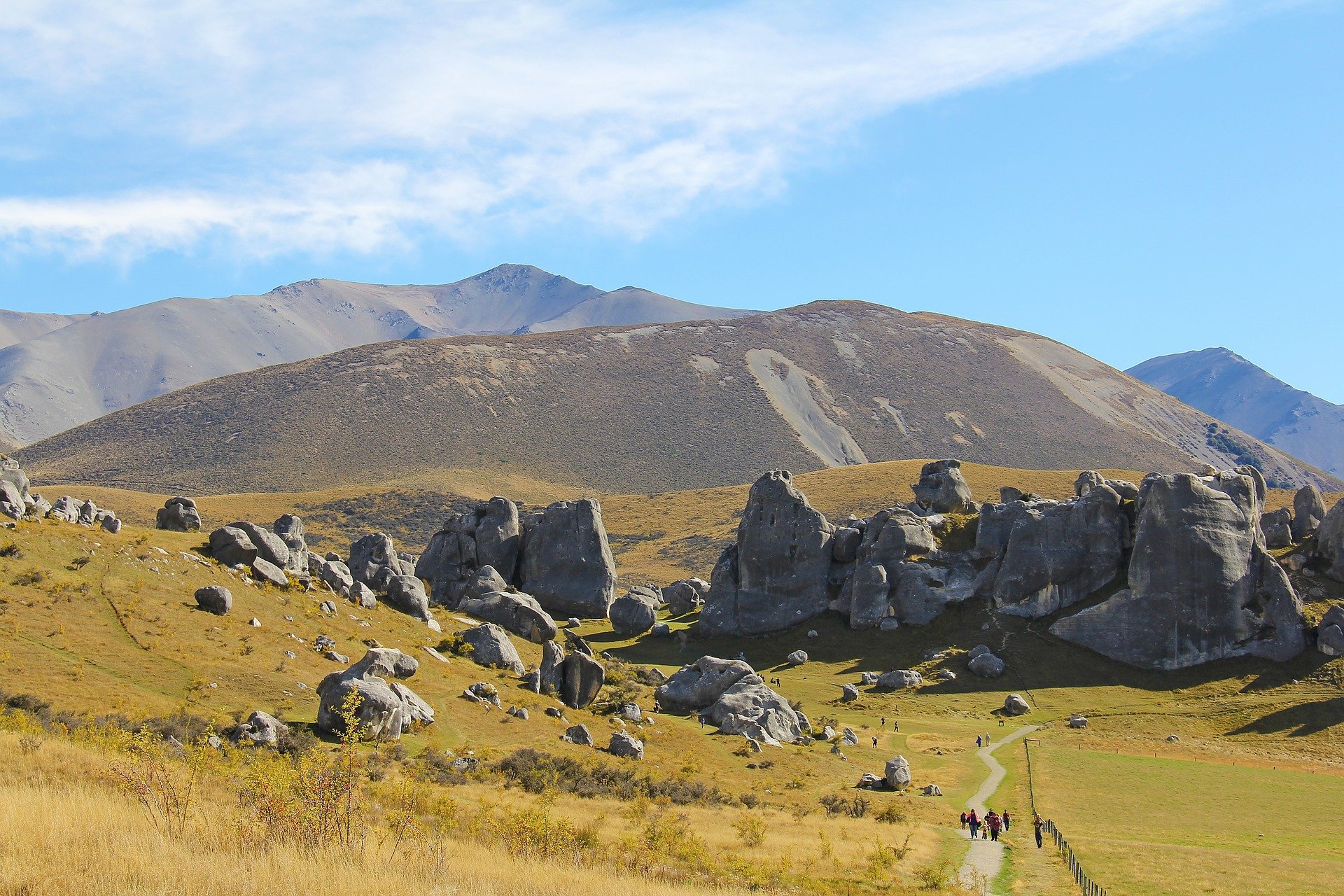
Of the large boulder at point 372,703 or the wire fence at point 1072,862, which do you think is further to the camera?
the large boulder at point 372,703

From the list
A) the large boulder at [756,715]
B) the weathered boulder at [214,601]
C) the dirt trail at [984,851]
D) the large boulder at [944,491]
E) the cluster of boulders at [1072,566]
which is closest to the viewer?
the dirt trail at [984,851]

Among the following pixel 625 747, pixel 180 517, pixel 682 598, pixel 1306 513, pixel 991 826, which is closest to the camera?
pixel 991 826

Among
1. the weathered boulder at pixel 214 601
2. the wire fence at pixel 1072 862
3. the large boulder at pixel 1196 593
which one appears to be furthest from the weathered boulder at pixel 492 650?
the large boulder at pixel 1196 593

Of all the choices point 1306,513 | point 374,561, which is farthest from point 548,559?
point 1306,513

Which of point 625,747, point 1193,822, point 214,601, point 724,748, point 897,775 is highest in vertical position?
point 214,601

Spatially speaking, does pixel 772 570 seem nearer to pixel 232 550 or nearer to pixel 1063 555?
pixel 1063 555

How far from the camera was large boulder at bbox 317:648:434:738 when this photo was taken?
1211 inches

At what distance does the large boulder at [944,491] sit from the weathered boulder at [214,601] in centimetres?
6577

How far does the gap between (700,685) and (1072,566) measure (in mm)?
32808

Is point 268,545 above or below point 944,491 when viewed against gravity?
below

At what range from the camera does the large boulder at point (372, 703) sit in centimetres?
3075

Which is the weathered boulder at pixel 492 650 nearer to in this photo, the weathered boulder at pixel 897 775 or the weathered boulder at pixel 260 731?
the weathered boulder at pixel 897 775

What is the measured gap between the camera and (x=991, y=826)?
33.2 m

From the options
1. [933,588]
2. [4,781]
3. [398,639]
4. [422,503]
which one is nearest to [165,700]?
[4,781]
